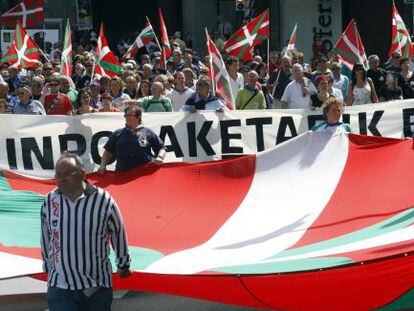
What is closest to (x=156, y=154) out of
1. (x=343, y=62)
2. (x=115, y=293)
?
(x=115, y=293)

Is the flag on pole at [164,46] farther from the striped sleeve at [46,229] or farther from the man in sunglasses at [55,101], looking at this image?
the striped sleeve at [46,229]

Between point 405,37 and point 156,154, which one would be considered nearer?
point 156,154

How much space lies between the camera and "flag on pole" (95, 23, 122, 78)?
17.7 metres

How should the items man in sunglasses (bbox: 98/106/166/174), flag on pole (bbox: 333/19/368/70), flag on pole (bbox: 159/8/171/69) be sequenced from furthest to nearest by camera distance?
flag on pole (bbox: 159/8/171/69) < flag on pole (bbox: 333/19/368/70) < man in sunglasses (bbox: 98/106/166/174)

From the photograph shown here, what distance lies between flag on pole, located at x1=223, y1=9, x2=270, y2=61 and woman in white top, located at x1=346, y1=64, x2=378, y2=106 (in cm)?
352

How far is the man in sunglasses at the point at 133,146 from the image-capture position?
1059 cm

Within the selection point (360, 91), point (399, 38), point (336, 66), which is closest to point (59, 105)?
point (360, 91)

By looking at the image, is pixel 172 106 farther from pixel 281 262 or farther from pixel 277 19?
pixel 277 19

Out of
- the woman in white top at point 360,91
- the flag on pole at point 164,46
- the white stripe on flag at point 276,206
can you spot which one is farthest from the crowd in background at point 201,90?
the white stripe on flag at point 276,206

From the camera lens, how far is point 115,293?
9328 millimetres

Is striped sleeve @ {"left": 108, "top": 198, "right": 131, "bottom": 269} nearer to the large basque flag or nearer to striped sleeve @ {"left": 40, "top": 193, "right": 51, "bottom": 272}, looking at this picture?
A: striped sleeve @ {"left": 40, "top": 193, "right": 51, "bottom": 272}

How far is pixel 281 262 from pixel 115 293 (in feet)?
6.62

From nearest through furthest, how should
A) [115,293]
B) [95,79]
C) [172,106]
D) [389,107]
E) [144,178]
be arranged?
[115,293] < [144,178] < [389,107] < [172,106] < [95,79]

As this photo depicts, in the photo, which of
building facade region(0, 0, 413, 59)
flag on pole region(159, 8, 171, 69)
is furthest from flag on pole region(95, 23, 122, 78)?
building facade region(0, 0, 413, 59)
